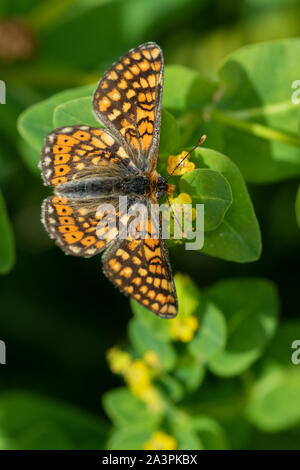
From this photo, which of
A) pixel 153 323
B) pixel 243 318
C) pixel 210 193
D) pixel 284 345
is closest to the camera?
pixel 210 193

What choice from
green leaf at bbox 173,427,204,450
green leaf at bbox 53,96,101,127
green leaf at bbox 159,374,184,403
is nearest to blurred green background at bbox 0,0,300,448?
green leaf at bbox 159,374,184,403

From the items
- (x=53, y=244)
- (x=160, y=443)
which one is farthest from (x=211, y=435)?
(x=53, y=244)

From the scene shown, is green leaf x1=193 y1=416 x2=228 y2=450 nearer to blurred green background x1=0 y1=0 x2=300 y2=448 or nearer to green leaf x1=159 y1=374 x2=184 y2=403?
green leaf x1=159 y1=374 x2=184 y2=403

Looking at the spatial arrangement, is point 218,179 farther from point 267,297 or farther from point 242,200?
point 267,297

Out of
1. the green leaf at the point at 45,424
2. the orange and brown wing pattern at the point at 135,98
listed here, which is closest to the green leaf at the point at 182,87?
the orange and brown wing pattern at the point at 135,98

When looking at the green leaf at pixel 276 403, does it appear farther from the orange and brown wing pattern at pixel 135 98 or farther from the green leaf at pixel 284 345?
the orange and brown wing pattern at pixel 135 98

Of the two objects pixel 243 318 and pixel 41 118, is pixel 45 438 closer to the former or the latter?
pixel 243 318
